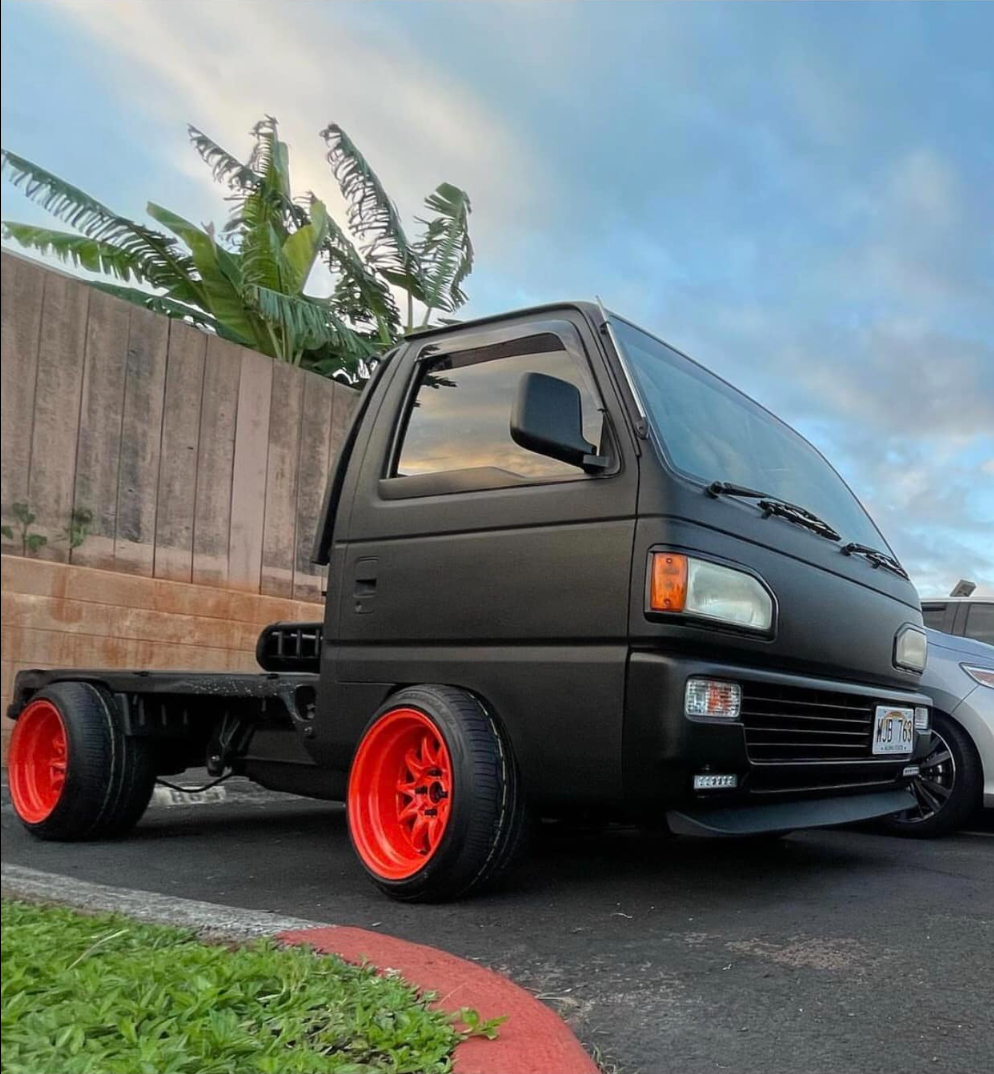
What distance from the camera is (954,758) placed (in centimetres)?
543

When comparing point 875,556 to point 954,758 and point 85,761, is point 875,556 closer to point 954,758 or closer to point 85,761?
point 954,758

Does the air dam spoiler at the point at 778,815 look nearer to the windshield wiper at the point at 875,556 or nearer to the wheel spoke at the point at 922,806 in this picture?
the windshield wiper at the point at 875,556

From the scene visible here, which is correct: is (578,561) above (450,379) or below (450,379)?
below

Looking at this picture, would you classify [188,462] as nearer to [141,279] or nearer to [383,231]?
[141,279]

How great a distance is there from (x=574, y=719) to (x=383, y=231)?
1.51 meters

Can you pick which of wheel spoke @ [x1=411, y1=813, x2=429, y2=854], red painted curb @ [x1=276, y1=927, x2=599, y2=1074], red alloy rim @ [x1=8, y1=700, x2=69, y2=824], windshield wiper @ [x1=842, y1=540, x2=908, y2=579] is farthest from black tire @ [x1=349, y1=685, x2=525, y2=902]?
windshield wiper @ [x1=842, y1=540, x2=908, y2=579]

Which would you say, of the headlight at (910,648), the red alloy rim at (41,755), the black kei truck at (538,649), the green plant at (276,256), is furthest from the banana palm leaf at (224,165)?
the headlight at (910,648)

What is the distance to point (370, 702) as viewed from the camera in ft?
12.0

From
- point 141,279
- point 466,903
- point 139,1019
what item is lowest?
point 466,903

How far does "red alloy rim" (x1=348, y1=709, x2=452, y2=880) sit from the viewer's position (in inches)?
135

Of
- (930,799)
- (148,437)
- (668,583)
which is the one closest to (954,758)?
(930,799)

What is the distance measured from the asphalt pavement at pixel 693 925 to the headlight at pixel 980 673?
910 millimetres

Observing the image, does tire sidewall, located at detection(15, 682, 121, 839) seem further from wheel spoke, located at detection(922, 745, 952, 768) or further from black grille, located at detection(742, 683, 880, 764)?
wheel spoke, located at detection(922, 745, 952, 768)

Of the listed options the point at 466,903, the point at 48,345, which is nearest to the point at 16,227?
the point at 48,345
